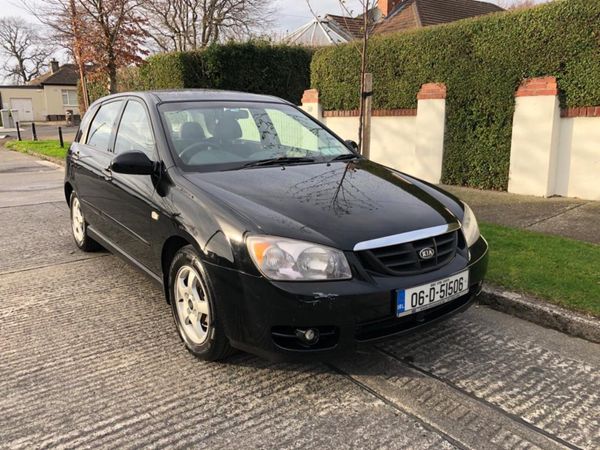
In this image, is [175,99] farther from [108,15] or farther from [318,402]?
[108,15]

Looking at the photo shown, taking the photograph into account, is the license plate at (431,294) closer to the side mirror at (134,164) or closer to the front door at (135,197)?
the front door at (135,197)

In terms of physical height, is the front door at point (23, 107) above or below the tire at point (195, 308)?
above

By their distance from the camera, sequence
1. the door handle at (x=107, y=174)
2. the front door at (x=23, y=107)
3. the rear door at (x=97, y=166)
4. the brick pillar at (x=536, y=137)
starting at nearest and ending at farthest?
1. the door handle at (x=107, y=174)
2. the rear door at (x=97, y=166)
3. the brick pillar at (x=536, y=137)
4. the front door at (x=23, y=107)

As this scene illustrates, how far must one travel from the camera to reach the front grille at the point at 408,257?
9.02ft

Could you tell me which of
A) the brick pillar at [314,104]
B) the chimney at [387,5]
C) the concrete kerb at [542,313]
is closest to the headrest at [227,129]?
the concrete kerb at [542,313]

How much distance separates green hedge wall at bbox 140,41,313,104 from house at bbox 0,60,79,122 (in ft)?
139

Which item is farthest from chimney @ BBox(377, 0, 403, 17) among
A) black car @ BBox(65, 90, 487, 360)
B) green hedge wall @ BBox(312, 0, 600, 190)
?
black car @ BBox(65, 90, 487, 360)

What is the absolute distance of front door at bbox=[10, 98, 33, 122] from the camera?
172 feet

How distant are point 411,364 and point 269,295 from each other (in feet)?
3.72

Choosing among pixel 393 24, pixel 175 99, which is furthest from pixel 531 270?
pixel 393 24

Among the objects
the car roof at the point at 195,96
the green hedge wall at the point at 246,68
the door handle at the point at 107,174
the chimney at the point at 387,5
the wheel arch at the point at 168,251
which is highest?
the chimney at the point at 387,5

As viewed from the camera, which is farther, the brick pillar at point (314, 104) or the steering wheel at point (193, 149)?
the brick pillar at point (314, 104)

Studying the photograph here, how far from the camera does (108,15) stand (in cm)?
1611

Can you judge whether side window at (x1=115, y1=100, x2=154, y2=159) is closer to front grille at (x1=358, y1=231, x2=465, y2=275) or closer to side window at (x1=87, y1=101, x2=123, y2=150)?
side window at (x1=87, y1=101, x2=123, y2=150)
